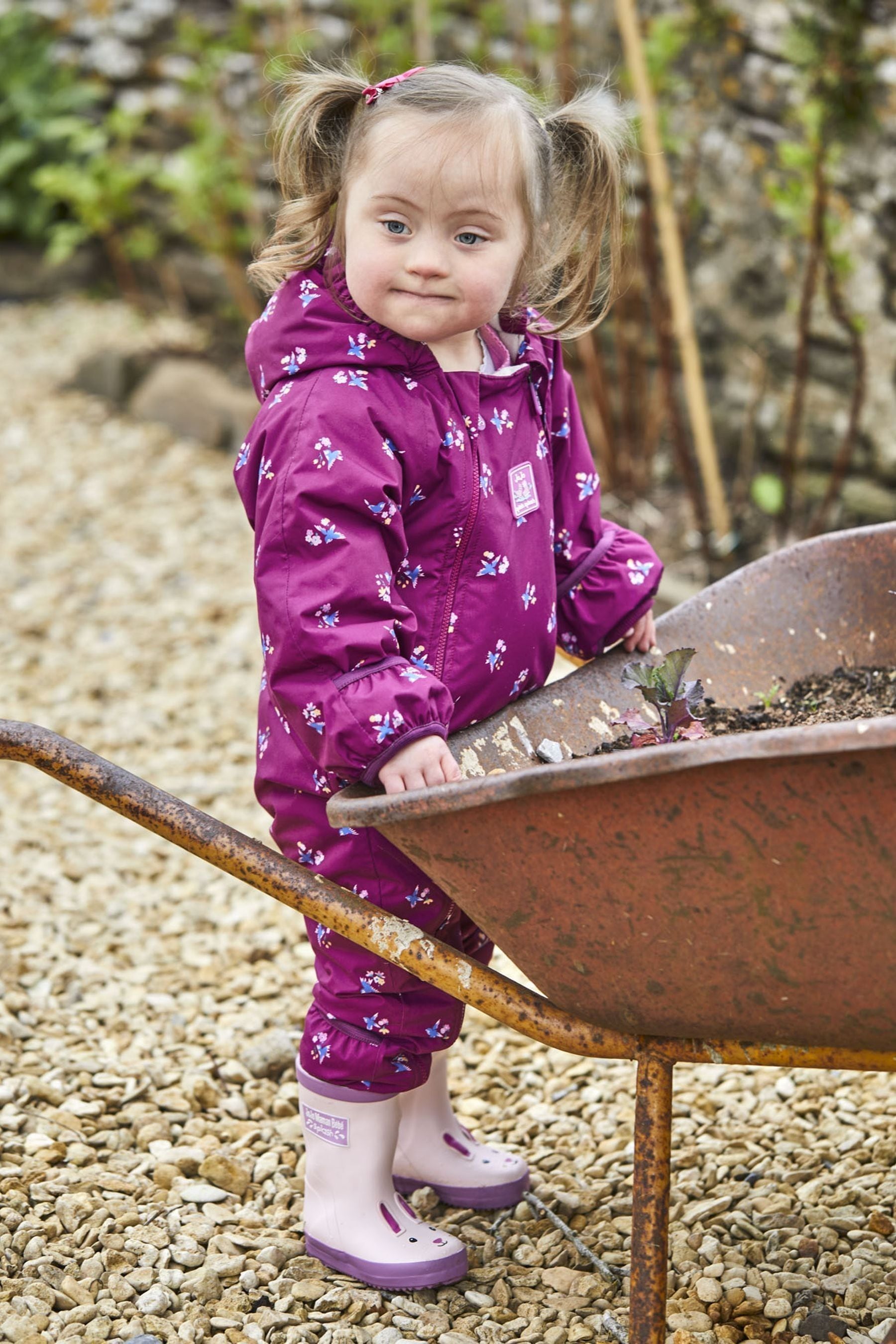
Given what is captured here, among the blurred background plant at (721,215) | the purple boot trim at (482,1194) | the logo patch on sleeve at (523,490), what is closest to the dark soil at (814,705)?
the logo patch on sleeve at (523,490)

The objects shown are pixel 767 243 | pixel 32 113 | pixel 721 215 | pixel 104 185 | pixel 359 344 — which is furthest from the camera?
pixel 32 113

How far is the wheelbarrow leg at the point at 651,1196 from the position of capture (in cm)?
145

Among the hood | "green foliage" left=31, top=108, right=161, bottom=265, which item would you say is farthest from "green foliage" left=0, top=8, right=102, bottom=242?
the hood

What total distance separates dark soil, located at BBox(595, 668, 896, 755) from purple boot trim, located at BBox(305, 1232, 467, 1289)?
0.67 m

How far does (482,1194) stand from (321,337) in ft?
3.82

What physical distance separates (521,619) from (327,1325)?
2.87 feet

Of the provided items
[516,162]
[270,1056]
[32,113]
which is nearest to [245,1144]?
[270,1056]

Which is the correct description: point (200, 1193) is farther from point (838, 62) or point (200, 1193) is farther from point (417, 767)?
point (838, 62)

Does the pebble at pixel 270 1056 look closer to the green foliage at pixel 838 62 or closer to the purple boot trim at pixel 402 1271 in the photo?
the purple boot trim at pixel 402 1271

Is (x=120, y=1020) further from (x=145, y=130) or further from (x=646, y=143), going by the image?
(x=145, y=130)

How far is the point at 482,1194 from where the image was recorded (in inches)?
77.1

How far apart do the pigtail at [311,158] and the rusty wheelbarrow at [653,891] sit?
1.96 feet

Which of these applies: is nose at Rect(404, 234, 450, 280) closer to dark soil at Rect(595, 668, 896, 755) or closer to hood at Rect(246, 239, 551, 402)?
hood at Rect(246, 239, 551, 402)

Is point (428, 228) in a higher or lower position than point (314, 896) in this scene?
higher
